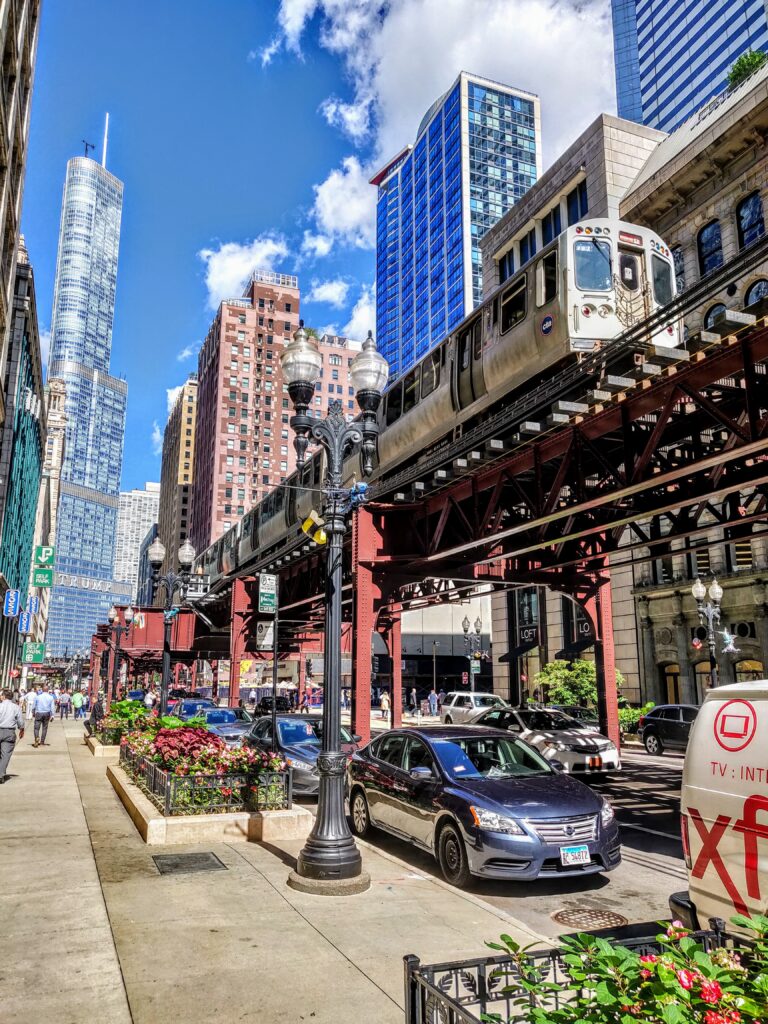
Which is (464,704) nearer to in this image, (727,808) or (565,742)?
(565,742)

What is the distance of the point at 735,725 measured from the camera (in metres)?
4.93

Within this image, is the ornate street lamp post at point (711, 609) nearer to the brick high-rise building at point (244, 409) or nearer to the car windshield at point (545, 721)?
the car windshield at point (545, 721)

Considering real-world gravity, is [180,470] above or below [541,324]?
above

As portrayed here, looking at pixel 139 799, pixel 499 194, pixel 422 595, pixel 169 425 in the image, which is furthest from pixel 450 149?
pixel 139 799

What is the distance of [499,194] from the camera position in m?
173

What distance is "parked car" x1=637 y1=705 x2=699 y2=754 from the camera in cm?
2466

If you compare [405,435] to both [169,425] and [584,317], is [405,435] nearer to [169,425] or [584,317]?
[584,317]

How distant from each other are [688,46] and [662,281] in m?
170

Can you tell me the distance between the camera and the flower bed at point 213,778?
10656 millimetres

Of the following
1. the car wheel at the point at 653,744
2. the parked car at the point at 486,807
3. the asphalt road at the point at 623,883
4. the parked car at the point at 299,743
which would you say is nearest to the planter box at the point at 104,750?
the parked car at the point at 299,743

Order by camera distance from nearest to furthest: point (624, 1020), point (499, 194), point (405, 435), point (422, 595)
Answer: point (624, 1020) → point (405, 435) → point (422, 595) → point (499, 194)

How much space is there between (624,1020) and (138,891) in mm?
6669

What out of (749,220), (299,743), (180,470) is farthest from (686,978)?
(180,470)

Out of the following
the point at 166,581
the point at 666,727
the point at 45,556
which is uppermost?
the point at 45,556
